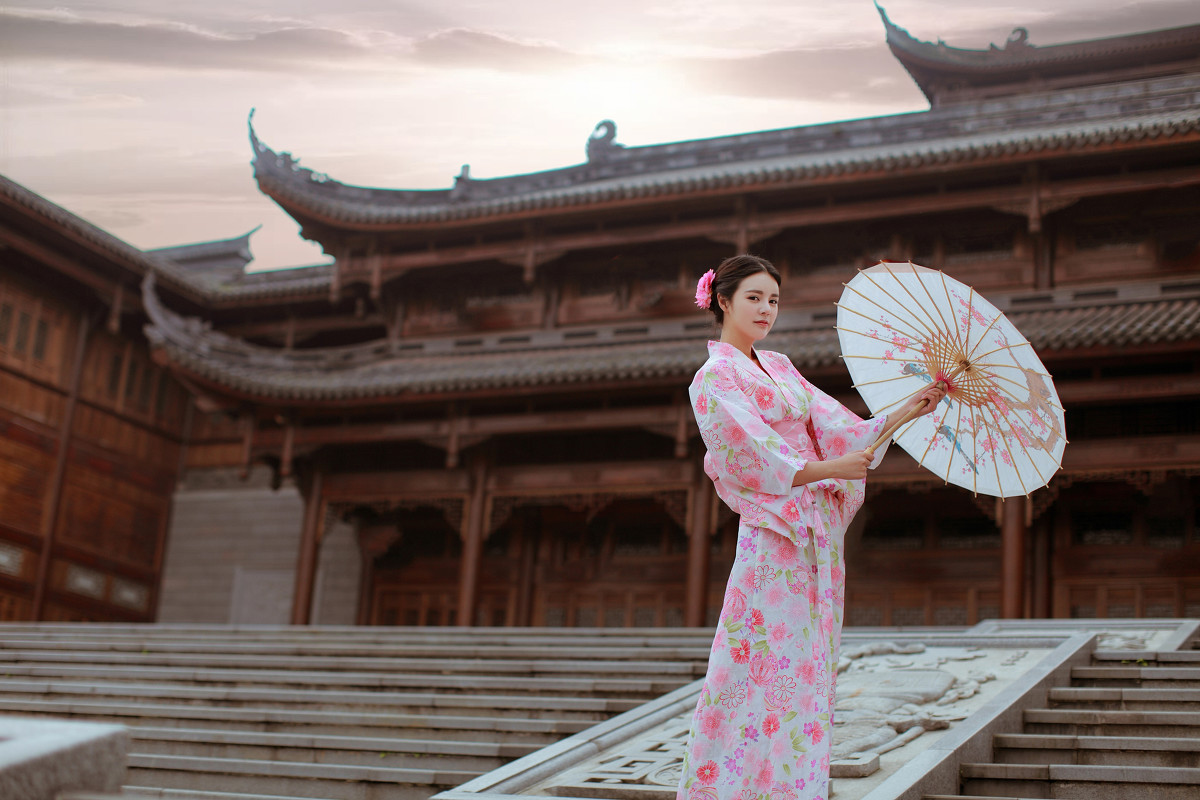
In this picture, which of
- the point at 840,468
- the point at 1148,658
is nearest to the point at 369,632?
the point at 1148,658

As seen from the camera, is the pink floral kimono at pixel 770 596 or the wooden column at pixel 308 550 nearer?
the pink floral kimono at pixel 770 596

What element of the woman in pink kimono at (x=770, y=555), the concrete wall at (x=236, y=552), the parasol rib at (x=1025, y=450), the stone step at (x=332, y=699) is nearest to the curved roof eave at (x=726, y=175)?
the concrete wall at (x=236, y=552)

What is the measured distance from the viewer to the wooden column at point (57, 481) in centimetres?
1584

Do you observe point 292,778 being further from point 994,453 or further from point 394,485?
point 394,485

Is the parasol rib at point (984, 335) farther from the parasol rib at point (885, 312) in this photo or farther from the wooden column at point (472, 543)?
the wooden column at point (472, 543)

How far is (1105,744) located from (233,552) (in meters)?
14.3

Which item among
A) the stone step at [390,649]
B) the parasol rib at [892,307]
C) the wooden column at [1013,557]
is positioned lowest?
the stone step at [390,649]

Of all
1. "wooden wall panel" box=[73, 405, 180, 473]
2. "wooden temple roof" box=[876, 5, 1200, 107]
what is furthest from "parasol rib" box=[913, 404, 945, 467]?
"wooden wall panel" box=[73, 405, 180, 473]

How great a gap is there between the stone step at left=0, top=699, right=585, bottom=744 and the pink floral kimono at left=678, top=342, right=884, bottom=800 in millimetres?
3131

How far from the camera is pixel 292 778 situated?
6.22 m

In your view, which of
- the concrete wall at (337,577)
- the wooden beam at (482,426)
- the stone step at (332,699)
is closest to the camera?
the stone step at (332,699)

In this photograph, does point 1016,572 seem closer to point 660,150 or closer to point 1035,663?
point 1035,663

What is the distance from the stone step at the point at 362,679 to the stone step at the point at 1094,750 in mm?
2429

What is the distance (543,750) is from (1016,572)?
7529mm
